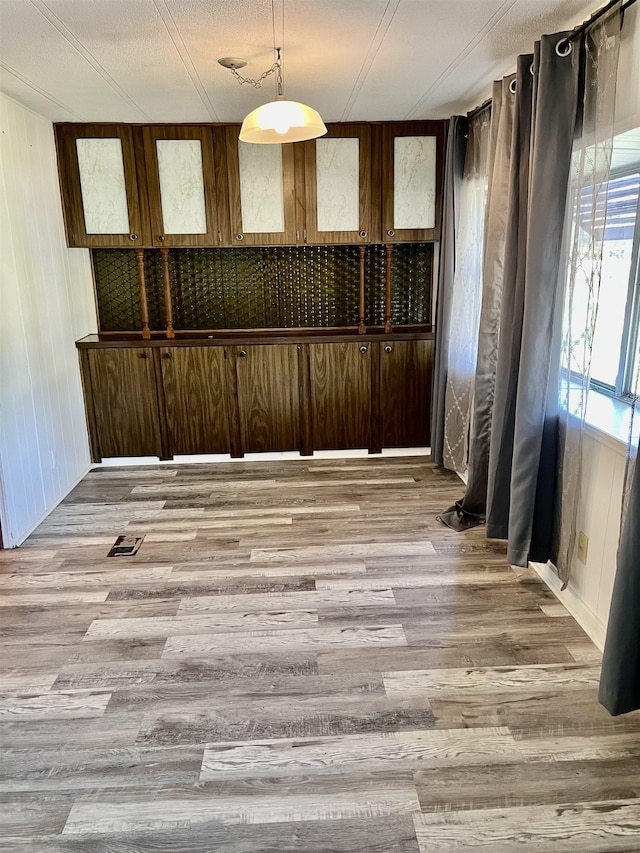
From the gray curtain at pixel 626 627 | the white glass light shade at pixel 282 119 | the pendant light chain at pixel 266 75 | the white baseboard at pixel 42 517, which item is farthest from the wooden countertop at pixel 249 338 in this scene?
the gray curtain at pixel 626 627

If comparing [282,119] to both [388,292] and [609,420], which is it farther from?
[388,292]

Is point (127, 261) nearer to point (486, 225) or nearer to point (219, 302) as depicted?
point (219, 302)

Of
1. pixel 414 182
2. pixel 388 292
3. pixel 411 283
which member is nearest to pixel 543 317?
pixel 388 292

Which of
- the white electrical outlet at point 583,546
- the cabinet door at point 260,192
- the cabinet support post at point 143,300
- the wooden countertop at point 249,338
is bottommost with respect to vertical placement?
the white electrical outlet at point 583,546

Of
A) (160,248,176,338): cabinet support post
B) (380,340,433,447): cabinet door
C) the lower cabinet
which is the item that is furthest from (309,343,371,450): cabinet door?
(160,248,176,338): cabinet support post

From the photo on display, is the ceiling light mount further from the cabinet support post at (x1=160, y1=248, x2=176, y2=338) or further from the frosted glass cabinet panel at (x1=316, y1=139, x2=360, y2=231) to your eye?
the cabinet support post at (x1=160, y1=248, x2=176, y2=338)

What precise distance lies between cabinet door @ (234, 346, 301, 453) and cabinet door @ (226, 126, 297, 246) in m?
0.77

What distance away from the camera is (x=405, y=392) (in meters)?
4.58

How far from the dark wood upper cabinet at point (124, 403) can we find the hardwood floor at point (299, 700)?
3.67ft

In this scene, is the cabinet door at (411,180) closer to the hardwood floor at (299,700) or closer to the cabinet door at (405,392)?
the cabinet door at (405,392)

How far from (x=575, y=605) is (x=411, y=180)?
9.72 feet

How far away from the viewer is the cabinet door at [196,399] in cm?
445

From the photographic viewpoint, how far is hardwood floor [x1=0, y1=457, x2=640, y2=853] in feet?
5.55

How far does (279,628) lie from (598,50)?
8.06 ft
